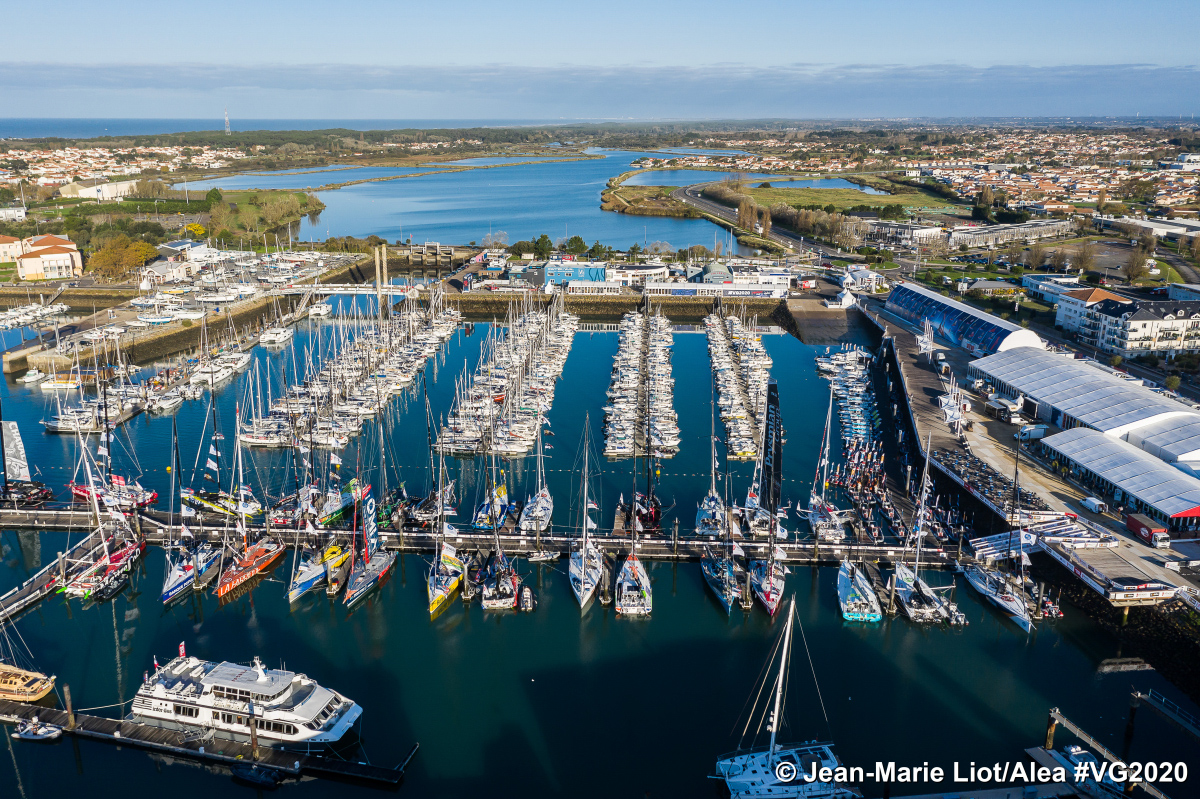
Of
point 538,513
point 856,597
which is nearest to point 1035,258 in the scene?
point 856,597

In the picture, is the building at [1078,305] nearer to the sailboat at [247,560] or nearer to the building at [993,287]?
the building at [993,287]

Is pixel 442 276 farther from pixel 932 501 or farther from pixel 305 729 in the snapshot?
pixel 305 729

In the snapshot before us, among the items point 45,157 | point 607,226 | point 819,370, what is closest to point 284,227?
point 607,226

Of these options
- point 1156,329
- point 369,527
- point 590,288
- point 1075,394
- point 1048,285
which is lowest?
point 369,527

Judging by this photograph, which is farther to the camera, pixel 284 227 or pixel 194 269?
pixel 284 227

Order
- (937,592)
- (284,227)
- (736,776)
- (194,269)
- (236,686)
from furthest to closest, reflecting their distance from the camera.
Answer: (284,227), (194,269), (937,592), (236,686), (736,776)

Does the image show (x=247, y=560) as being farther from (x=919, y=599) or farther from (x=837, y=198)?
(x=837, y=198)
